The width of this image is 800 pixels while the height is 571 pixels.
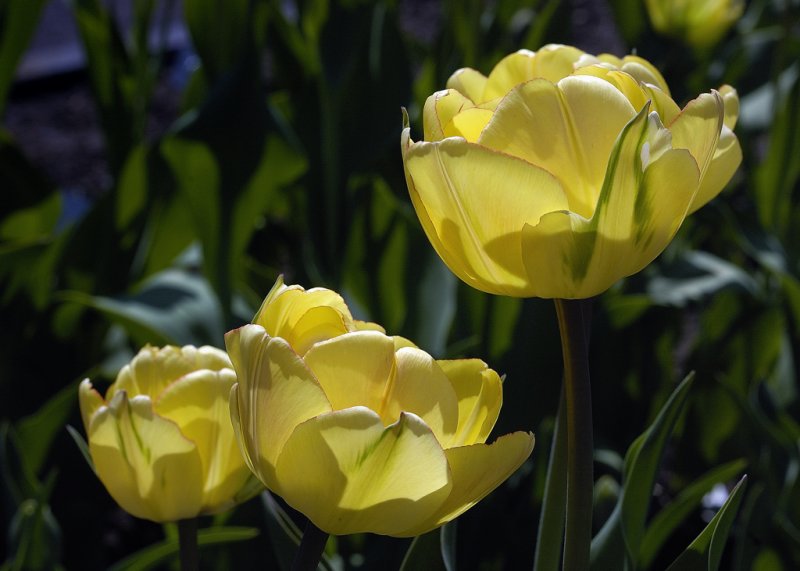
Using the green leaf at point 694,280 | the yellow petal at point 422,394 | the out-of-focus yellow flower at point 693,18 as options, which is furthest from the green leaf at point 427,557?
the out-of-focus yellow flower at point 693,18

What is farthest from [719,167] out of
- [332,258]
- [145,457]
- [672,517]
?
[332,258]

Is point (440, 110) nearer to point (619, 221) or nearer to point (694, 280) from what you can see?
point (619, 221)

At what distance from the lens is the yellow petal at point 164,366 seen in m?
0.49

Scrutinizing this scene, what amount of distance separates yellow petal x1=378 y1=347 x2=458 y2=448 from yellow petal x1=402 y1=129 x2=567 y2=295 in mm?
47

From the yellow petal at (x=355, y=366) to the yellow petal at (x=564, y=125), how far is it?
7 cm

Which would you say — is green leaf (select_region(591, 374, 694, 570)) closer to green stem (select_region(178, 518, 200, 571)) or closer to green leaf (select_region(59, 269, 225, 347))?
green stem (select_region(178, 518, 200, 571))

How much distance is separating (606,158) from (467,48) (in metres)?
1.03

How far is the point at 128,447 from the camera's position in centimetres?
45

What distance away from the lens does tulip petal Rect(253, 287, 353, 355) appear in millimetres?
377

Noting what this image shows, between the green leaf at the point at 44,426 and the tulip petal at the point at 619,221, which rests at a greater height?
the tulip petal at the point at 619,221

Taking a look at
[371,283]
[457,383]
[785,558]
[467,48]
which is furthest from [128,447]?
[467,48]

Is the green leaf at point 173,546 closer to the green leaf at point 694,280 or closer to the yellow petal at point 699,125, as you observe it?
the yellow petal at point 699,125

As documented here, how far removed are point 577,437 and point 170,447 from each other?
0.17 metres

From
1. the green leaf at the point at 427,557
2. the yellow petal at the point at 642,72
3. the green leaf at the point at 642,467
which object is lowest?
the green leaf at the point at 427,557
